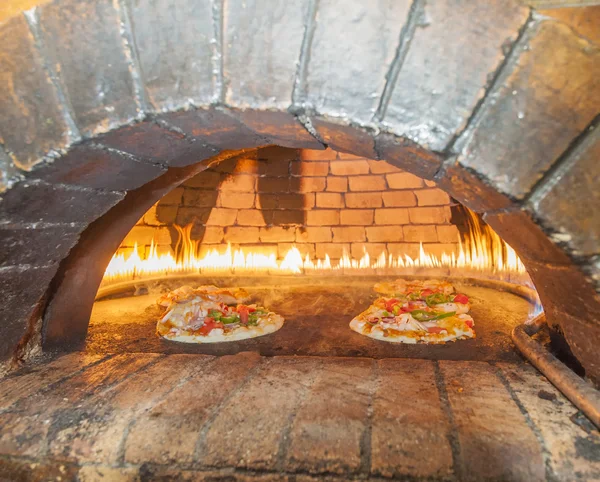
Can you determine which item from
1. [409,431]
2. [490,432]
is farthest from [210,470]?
[490,432]

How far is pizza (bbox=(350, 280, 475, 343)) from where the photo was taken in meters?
2.52

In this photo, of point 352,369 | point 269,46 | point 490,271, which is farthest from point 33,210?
point 490,271

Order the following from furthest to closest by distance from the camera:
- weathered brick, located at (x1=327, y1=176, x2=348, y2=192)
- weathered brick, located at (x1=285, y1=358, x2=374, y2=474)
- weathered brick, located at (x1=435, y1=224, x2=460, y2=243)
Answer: weathered brick, located at (x1=327, y1=176, x2=348, y2=192) < weathered brick, located at (x1=435, y1=224, x2=460, y2=243) < weathered brick, located at (x1=285, y1=358, x2=374, y2=474)

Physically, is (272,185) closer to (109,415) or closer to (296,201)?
(296,201)

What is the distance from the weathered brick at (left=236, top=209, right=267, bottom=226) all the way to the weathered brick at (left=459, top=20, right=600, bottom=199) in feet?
11.7

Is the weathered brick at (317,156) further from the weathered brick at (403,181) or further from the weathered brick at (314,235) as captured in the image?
the weathered brick at (314,235)

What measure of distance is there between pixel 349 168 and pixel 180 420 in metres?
3.75

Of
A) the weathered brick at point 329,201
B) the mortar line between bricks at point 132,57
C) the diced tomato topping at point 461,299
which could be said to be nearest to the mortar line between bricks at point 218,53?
the mortar line between bricks at point 132,57

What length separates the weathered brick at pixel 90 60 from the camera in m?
1.33

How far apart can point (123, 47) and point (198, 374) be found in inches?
51.6

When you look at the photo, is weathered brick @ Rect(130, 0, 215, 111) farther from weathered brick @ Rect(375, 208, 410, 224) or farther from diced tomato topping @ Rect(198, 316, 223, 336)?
weathered brick @ Rect(375, 208, 410, 224)

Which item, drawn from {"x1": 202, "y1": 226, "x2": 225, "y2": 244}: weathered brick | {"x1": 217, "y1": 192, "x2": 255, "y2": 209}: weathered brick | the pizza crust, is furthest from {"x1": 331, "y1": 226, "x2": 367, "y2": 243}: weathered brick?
the pizza crust

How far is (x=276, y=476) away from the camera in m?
1.20

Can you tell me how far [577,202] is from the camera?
3.73ft
